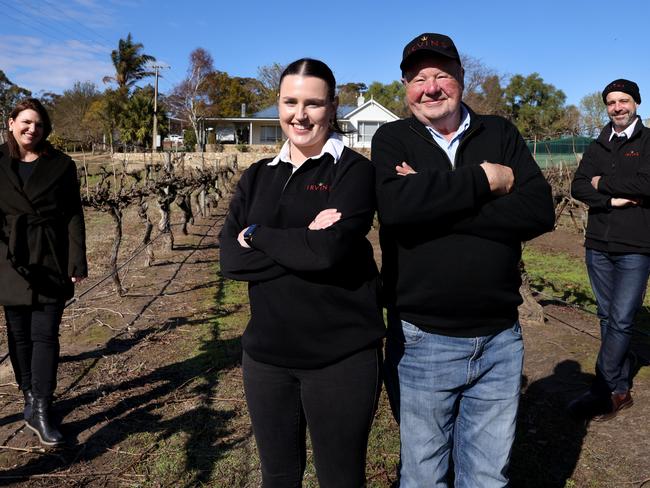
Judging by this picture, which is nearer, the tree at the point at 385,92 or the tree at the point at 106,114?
the tree at the point at 106,114

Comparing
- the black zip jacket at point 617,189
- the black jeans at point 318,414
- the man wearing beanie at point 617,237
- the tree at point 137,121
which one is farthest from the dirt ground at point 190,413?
the tree at point 137,121

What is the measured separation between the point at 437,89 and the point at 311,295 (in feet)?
2.70

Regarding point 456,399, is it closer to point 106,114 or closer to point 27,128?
point 27,128

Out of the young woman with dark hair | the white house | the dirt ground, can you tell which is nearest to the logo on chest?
the young woman with dark hair

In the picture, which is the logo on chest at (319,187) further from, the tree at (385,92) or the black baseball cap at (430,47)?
the tree at (385,92)

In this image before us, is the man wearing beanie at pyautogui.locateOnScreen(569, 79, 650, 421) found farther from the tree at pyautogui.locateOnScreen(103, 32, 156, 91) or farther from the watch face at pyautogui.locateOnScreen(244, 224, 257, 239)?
the tree at pyautogui.locateOnScreen(103, 32, 156, 91)

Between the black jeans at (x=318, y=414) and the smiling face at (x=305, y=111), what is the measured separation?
28.6 inches

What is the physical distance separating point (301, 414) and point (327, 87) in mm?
1107

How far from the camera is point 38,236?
3277mm

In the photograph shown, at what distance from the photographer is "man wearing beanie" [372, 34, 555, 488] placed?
6.36 feet

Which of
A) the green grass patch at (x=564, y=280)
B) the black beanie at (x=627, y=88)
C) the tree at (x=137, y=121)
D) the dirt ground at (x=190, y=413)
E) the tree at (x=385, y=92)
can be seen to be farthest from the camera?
the tree at (x=385, y=92)

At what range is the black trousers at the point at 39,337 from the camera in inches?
127

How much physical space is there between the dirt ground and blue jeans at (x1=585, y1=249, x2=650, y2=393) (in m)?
0.29

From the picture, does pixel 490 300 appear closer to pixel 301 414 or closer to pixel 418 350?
pixel 418 350
